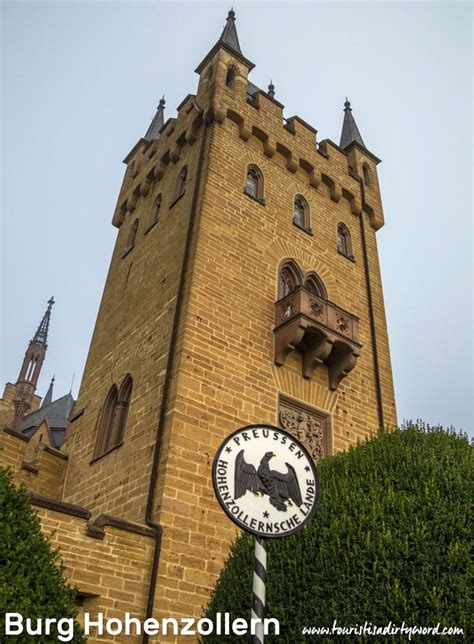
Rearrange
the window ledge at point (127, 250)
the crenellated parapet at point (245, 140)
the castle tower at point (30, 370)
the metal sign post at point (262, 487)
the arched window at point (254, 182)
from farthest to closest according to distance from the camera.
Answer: the castle tower at point (30, 370), the window ledge at point (127, 250), the crenellated parapet at point (245, 140), the arched window at point (254, 182), the metal sign post at point (262, 487)

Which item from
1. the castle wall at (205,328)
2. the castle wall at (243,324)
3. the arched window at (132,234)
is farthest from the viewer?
the arched window at (132,234)

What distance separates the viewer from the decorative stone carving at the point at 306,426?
39.2 feet

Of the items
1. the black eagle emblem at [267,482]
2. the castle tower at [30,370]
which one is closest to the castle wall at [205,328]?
the black eagle emblem at [267,482]

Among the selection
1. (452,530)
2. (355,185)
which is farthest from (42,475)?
(355,185)

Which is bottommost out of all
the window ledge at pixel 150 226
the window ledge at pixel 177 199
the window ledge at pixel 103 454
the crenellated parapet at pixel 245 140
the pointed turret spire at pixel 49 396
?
the window ledge at pixel 103 454

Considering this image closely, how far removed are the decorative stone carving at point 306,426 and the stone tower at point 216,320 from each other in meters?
0.03

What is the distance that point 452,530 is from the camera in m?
5.87

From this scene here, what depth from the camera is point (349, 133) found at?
21250 mm

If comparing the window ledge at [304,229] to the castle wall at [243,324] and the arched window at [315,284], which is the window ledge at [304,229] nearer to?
the castle wall at [243,324]

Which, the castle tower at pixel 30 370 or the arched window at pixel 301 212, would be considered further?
the castle tower at pixel 30 370

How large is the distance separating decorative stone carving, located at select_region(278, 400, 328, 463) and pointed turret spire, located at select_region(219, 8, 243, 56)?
11.6 m

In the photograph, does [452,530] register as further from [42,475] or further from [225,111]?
[225,111]

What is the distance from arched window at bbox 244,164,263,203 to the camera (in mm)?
15492

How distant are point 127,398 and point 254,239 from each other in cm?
486
